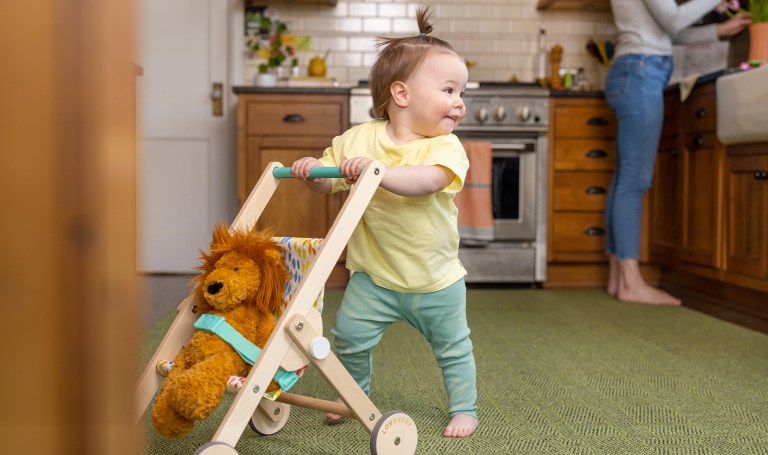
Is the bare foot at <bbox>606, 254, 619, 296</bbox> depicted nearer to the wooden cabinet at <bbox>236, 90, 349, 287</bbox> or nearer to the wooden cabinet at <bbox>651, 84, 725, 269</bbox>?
the wooden cabinet at <bbox>651, 84, 725, 269</bbox>

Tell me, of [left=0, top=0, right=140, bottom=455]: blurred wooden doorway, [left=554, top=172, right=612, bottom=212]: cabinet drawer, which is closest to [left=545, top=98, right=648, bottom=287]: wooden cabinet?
[left=554, top=172, right=612, bottom=212]: cabinet drawer

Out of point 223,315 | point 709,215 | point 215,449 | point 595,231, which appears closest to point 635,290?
point 709,215

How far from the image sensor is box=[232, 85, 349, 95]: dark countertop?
4.09 metres

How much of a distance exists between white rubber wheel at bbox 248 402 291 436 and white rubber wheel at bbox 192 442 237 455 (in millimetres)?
382

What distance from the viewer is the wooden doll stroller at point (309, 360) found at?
1245mm

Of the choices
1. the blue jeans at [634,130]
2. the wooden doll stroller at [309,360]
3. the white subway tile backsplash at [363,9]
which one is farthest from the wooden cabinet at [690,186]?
the wooden doll stroller at [309,360]

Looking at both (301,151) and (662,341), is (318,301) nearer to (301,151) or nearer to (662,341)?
(662,341)

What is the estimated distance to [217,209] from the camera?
4715mm

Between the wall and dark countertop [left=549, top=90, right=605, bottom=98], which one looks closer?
dark countertop [left=549, top=90, right=605, bottom=98]

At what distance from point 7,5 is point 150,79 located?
4.23m

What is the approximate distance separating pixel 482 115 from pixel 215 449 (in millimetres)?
3119

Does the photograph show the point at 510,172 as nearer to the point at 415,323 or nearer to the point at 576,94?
the point at 576,94

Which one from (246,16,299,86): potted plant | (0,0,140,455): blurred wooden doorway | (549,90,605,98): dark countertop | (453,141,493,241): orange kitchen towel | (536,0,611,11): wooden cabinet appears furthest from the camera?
(536,0,611,11): wooden cabinet

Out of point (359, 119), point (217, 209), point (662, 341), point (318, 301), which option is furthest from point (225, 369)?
point (217, 209)
